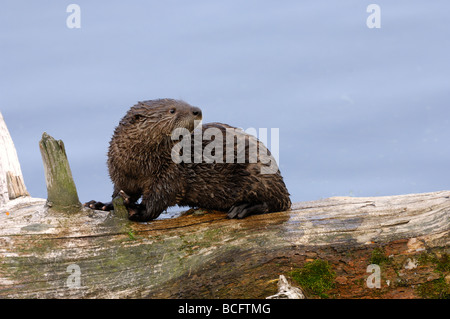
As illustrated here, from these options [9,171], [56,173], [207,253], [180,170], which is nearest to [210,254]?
[207,253]

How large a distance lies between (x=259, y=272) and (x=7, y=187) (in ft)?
11.9

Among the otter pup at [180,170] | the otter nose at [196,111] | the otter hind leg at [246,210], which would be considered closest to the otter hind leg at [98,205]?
the otter pup at [180,170]

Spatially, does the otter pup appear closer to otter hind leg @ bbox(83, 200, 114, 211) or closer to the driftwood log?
otter hind leg @ bbox(83, 200, 114, 211)

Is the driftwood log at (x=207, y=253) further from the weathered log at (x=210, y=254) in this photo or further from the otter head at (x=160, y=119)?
the otter head at (x=160, y=119)

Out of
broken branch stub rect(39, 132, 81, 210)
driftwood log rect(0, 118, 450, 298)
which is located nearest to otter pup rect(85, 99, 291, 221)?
driftwood log rect(0, 118, 450, 298)

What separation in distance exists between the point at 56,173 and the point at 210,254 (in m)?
1.74

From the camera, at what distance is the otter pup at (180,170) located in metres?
4.66

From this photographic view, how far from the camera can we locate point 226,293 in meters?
4.29

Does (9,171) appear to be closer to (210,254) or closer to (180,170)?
(180,170)

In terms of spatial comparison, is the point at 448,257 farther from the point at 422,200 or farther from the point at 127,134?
the point at 127,134

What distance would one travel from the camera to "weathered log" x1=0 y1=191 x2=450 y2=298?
165 inches

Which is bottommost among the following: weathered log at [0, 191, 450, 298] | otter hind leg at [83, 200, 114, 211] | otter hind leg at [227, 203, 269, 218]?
weathered log at [0, 191, 450, 298]

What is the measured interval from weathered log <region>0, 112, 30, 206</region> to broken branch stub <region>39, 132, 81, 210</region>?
1558 millimetres

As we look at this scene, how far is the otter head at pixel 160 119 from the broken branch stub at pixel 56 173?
75cm
